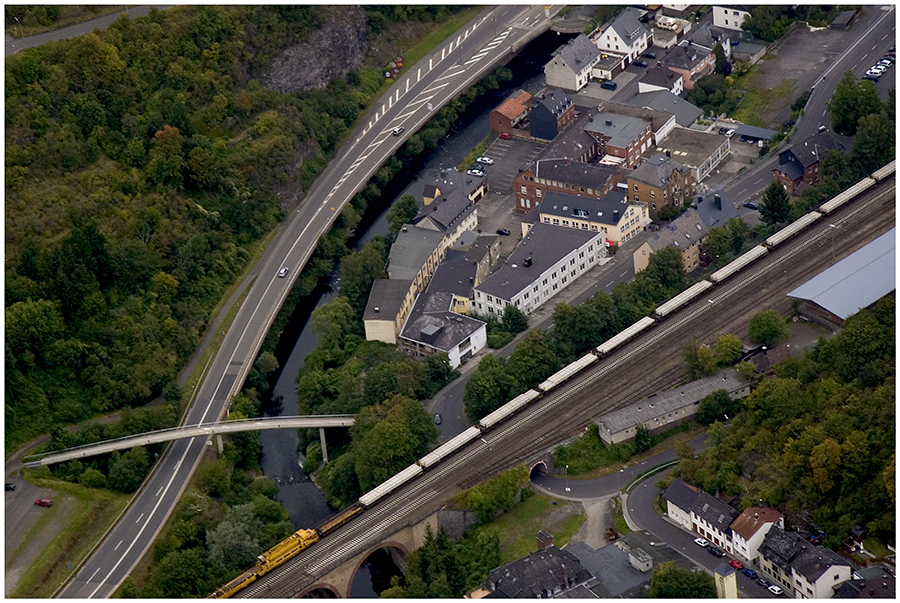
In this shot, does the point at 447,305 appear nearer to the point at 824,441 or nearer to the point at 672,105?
the point at 824,441

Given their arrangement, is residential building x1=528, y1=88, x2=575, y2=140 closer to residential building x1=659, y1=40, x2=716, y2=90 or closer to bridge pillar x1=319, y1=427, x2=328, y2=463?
residential building x1=659, y1=40, x2=716, y2=90

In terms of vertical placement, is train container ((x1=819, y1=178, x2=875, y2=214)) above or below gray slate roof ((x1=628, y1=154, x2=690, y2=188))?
below

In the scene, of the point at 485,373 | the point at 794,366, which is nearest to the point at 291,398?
the point at 485,373

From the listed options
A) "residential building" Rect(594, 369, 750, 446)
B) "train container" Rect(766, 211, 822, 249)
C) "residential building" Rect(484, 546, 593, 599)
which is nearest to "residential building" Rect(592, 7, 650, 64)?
"train container" Rect(766, 211, 822, 249)

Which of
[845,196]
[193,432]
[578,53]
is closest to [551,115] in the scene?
[578,53]

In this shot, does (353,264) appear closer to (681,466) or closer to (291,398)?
(291,398)
